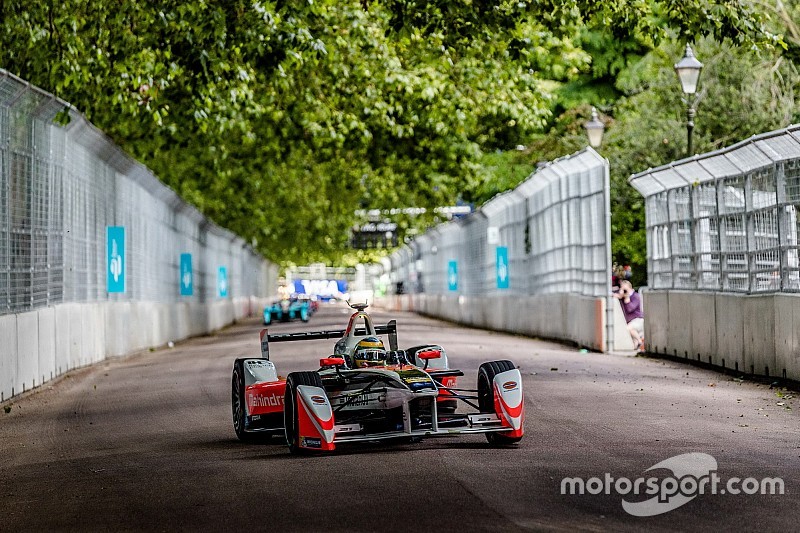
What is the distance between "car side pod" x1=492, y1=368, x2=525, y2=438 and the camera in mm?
9883

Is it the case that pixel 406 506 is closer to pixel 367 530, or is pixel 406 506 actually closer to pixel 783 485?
pixel 367 530

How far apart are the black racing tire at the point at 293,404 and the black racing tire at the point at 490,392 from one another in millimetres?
1200

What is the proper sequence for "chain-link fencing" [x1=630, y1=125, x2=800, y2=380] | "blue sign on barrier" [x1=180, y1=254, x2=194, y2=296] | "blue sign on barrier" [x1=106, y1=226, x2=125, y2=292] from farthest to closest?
"blue sign on barrier" [x1=180, y1=254, x2=194, y2=296]
"blue sign on barrier" [x1=106, y1=226, x2=125, y2=292]
"chain-link fencing" [x1=630, y1=125, x2=800, y2=380]

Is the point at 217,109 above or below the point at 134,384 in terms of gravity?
above

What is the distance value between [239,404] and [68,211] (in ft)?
38.6

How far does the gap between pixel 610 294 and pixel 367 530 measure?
1776cm

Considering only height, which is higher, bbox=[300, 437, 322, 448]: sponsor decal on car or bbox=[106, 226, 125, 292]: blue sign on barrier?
bbox=[106, 226, 125, 292]: blue sign on barrier

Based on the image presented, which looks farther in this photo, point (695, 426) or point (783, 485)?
point (695, 426)

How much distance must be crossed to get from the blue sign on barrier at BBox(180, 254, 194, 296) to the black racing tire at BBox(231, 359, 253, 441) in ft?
84.7

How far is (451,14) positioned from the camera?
15820mm

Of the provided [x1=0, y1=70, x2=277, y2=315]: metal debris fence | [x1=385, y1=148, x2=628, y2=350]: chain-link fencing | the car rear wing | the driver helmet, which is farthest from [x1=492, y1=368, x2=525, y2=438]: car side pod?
[x1=385, y1=148, x2=628, y2=350]: chain-link fencing

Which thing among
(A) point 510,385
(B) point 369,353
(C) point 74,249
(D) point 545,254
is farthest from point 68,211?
(A) point 510,385

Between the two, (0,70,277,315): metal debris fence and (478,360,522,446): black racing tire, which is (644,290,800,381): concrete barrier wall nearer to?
(478,360,522,446): black racing tire

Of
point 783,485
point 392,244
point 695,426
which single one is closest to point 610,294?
point 695,426
